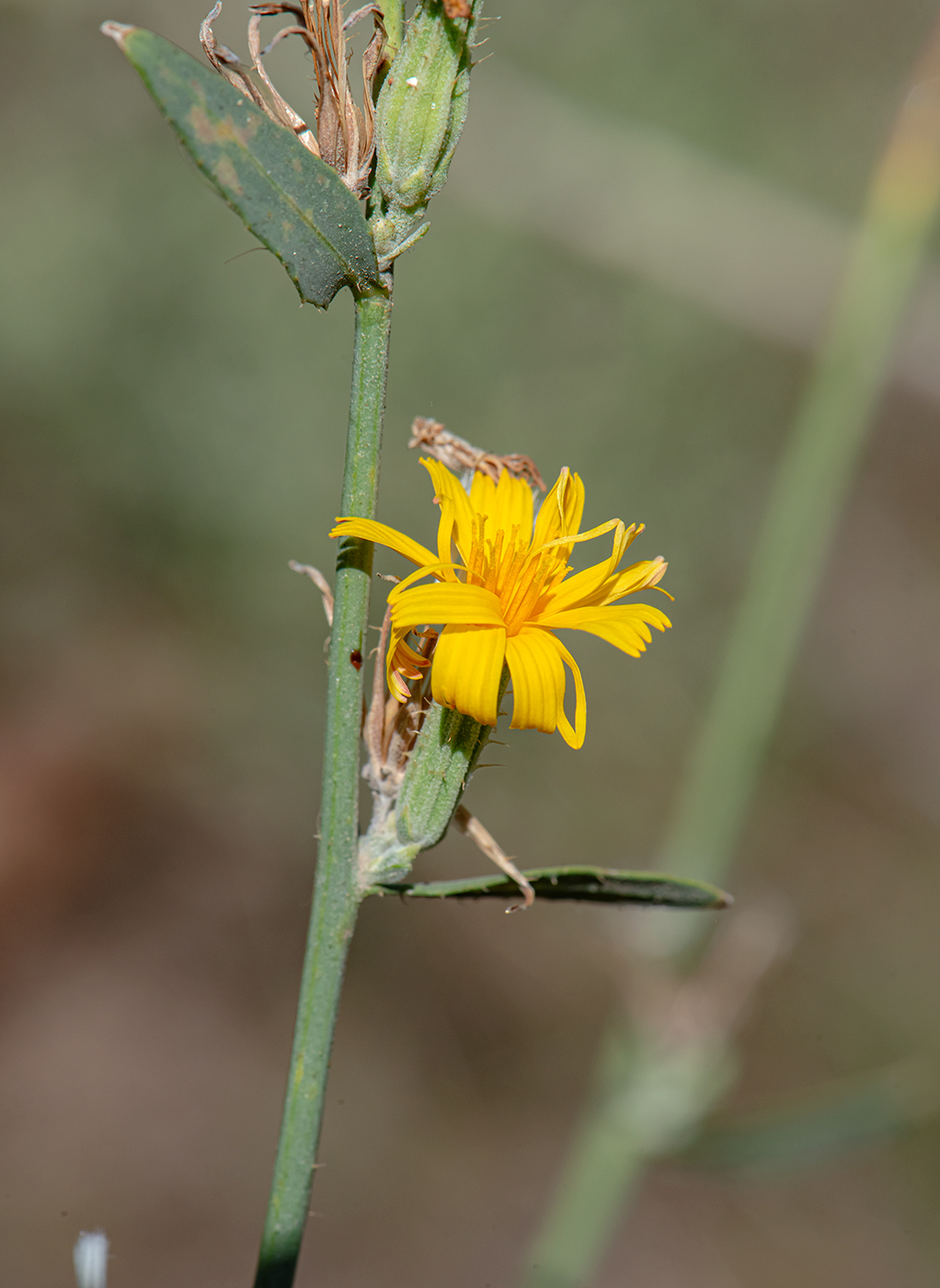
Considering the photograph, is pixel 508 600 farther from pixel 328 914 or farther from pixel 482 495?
pixel 328 914

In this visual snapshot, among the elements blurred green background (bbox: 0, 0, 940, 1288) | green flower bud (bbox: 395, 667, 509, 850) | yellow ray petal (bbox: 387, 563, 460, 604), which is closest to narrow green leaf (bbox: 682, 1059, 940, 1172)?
blurred green background (bbox: 0, 0, 940, 1288)

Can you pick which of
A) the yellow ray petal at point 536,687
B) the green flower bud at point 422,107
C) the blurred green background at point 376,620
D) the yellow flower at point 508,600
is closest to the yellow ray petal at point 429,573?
the yellow flower at point 508,600

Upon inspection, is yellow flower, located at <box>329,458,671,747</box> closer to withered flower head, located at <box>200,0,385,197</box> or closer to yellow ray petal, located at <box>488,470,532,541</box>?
yellow ray petal, located at <box>488,470,532,541</box>

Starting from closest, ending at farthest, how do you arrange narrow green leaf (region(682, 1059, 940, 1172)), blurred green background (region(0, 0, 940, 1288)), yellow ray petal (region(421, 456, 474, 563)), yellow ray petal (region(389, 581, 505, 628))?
yellow ray petal (region(389, 581, 505, 628)) → yellow ray petal (region(421, 456, 474, 563)) → narrow green leaf (region(682, 1059, 940, 1172)) → blurred green background (region(0, 0, 940, 1288))

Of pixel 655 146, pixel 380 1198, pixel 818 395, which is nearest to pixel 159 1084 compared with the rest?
pixel 380 1198

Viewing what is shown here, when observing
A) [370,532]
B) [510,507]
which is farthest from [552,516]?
[370,532]

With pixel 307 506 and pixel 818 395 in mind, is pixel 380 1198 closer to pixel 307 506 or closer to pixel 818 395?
pixel 307 506

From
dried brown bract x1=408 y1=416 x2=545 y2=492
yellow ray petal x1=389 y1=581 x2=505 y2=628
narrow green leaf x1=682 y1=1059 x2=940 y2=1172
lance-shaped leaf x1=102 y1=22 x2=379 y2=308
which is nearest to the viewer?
lance-shaped leaf x1=102 y1=22 x2=379 y2=308

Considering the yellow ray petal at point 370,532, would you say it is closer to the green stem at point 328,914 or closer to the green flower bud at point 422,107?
the green stem at point 328,914
